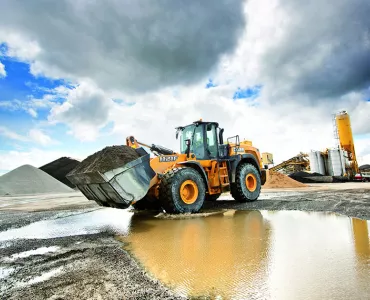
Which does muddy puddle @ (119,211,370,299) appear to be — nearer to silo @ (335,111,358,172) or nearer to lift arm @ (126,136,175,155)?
lift arm @ (126,136,175,155)

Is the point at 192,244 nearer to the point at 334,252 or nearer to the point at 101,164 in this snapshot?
the point at 334,252

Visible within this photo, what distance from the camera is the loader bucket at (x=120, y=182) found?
470cm

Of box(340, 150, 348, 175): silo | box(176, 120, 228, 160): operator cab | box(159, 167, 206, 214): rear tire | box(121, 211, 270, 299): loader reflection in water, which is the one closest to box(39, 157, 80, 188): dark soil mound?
box(176, 120, 228, 160): operator cab

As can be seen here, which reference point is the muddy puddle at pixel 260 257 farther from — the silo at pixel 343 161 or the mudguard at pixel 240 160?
the silo at pixel 343 161

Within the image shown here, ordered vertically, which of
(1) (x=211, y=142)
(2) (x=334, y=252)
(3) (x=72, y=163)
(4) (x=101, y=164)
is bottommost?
(2) (x=334, y=252)

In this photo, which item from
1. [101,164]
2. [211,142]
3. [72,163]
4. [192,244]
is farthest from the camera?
[72,163]

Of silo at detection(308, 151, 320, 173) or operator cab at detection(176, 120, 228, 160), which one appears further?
silo at detection(308, 151, 320, 173)

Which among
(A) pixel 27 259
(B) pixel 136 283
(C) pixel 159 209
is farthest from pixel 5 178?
(B) pixel 136 283

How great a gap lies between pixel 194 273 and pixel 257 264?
615 mm

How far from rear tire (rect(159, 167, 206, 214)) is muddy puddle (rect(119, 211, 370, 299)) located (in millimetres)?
992

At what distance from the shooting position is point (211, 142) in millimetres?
7355

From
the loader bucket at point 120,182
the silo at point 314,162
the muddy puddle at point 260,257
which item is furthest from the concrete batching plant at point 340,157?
the loader bucket at point 120,182

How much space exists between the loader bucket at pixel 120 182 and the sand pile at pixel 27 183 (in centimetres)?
1911

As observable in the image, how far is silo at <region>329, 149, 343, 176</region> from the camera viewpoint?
26.5 meters
